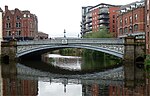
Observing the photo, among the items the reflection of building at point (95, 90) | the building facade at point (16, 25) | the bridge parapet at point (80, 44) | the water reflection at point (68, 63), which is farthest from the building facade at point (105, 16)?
the reflection of building at point (95, 90)

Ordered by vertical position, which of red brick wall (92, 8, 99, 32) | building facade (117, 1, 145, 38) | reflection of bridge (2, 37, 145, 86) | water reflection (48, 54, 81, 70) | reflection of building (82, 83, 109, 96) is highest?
red brick wall (92, 8, 99, 32)

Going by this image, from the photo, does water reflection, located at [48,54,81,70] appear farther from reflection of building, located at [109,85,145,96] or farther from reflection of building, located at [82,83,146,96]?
reflection of building, located at [109,85,145,96]

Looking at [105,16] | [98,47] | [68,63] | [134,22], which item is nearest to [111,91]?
[98,47]

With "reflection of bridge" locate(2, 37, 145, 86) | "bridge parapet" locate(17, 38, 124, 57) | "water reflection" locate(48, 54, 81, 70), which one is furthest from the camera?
"bridge parapet" locate(17, 38, 124, 57)

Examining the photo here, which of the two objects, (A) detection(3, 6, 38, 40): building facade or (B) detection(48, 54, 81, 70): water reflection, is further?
(A) detection(3, 6, 38, 40): building facade

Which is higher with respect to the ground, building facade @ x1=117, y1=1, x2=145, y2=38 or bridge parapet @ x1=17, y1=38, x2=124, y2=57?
building facade @ x1=117, y1=1, x2=145, y2=38

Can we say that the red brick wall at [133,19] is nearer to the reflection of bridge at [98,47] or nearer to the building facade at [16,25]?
the reflection of bridge at [98,47]

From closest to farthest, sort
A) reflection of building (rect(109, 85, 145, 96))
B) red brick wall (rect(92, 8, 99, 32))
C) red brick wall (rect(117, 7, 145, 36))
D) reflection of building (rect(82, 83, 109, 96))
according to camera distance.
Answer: reflection of building (rect(109, 85, 145, 96)) < reflection of building (rect(82, 83, 109, 96)) < red brick wall (rect(117, 7, 145, 36)) < red brick wall (rect(92, 8, 99, 32))

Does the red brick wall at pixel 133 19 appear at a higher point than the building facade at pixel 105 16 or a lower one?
lower

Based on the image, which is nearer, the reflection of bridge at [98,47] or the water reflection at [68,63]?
the reflection of bridge at [98,47]

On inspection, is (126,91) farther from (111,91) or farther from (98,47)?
(98,47)

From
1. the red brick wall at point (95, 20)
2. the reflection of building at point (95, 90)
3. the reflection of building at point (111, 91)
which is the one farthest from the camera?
the red brick wall at point (95, 20)

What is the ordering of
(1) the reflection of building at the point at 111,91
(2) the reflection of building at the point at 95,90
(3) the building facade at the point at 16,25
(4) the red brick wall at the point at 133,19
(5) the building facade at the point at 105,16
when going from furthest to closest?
(5) the building facade at the point at 105,16, (3) the building facade at the point at 16,25, (4) the red brick wall at the point at 133,19, (2) the reflection of building at the point at 95,90, (1) the reflection of building at the point at 111,91

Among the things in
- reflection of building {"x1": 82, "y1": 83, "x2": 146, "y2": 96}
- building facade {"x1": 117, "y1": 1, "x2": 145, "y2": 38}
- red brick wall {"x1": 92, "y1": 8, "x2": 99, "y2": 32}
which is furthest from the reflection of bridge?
red brick wall {"x1": 92, "y1": 8, "x2": 99, "y2": 32}
